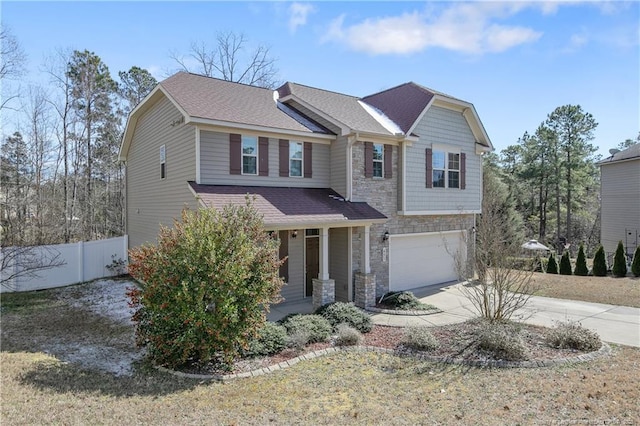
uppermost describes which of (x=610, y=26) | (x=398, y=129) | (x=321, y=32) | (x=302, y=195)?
(x=321, y=32)

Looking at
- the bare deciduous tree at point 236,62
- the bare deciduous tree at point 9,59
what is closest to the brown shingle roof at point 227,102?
the bare deciduous tree at point 9,59

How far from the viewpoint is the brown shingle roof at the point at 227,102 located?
38.8 feet

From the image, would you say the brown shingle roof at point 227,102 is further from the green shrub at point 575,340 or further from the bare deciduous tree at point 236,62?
the bare deciduous tree at point 236,62

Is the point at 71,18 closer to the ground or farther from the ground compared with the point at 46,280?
farther from the ground

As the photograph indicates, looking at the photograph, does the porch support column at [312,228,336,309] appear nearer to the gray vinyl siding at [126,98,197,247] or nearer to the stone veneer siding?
the stone veneer siding

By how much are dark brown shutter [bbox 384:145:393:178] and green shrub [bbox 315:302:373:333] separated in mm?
5637

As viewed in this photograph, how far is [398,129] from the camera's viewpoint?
14.7m

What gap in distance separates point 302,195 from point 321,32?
5.77 metres

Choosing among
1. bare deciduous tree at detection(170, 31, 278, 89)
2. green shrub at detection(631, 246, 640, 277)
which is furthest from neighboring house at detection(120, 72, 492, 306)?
bare deciduous tree at detection(170, 31, 278, 89)

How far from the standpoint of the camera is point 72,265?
15.1 metres

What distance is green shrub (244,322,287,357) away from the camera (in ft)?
26.6

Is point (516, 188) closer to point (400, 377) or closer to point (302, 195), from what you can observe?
point (302, 195)

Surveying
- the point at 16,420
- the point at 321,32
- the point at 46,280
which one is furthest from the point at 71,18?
the point at 16,420

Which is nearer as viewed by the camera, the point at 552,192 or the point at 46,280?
the point at 46,280
